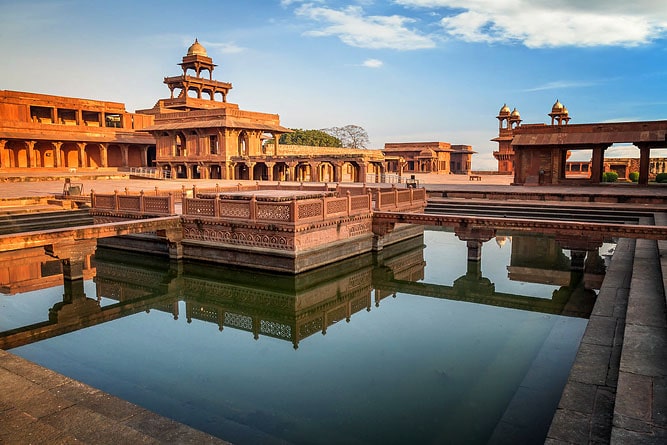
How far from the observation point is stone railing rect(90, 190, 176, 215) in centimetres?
1556

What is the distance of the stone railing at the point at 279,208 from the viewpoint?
13.1 m

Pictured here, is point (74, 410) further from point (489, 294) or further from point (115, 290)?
point (489, 294)

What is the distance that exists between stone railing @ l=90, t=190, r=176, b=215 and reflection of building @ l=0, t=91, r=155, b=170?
27.1 metres

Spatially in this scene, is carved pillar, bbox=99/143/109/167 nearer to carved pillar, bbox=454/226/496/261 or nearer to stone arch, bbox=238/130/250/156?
stone arch, bbox=238/130/250/156

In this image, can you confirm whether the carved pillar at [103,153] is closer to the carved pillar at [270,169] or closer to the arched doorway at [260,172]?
the arched doorway at [260,172]

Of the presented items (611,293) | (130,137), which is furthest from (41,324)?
(130,137)

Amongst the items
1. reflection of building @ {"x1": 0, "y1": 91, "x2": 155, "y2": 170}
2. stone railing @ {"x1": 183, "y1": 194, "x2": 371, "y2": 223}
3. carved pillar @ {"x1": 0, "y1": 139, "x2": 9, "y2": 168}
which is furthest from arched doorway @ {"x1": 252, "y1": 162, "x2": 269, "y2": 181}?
stone railing @ {"x1": 183, "y1": 194, "x2": 371, "y2": 223}

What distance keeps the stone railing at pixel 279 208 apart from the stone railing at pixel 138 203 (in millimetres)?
796

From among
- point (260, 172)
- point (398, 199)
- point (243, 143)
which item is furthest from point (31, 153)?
point (398, 199)

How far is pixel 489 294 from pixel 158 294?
27.4 ft

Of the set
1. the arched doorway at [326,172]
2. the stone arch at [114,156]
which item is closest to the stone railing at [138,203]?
the arched doorway at [326,172]

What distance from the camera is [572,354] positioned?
323 inches

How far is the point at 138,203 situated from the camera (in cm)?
1645

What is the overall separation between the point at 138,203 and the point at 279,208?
5.99 meters
